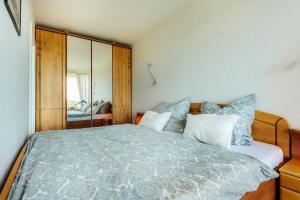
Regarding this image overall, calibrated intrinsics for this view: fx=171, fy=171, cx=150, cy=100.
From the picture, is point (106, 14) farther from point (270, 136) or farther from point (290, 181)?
point (290, 181)

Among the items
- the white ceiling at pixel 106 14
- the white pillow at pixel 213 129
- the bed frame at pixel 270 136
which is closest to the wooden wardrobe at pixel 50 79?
the white ceiling at pixel 106 14

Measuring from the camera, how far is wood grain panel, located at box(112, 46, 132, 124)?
3680 millimetres

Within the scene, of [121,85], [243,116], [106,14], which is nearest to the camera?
[243,116]

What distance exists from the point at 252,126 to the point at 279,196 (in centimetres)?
66

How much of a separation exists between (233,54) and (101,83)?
8.01ft

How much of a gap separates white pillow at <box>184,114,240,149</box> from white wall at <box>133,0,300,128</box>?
494 millimetres

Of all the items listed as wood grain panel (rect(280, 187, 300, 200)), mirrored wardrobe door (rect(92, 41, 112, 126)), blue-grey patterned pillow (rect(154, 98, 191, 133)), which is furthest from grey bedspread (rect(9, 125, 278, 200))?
mirrored wardrobe door (rect(92, 41, 112, 126))

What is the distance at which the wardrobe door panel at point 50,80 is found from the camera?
2.90 meters

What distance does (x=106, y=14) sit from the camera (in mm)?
2721

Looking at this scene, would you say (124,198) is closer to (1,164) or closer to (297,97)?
(1,164)

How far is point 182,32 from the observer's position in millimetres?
2686

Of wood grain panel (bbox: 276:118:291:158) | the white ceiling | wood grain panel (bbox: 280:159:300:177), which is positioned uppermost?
the white ceiling

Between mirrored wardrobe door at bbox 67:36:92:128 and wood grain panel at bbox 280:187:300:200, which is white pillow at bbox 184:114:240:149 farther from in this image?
mirrored wardrobe door at bbox 67:36:92:128

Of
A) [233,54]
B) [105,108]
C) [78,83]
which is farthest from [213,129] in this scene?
[78,83]
